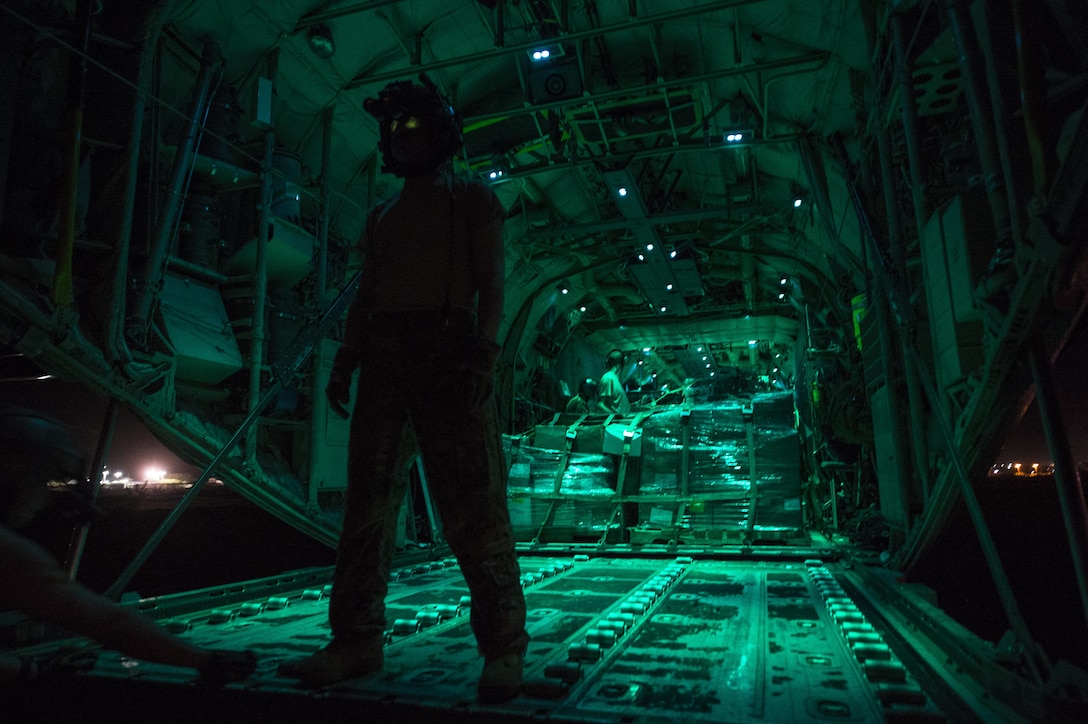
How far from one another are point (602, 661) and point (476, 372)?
123cm

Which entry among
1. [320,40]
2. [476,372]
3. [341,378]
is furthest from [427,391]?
[320,40]

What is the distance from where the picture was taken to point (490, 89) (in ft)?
24.4

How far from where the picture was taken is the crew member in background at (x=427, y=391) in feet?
6.77

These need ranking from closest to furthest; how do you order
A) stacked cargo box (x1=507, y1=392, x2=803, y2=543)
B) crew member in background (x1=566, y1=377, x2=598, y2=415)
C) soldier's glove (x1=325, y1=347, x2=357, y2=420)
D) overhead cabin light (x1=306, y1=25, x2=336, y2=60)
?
soldier's glove (x1=325, y1=347, x2=357, y2=420)
overhead cabin light (x1=306, y1=25, x2=336, y2=60)
stacked cargo box (x1=507, y1=392, x2=803, y2=543)
crew member in background (x1=566, y1=377, x2=598, y2=415)

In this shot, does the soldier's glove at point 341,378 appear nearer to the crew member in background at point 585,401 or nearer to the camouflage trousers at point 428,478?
the camouflage trousers at point 428,478

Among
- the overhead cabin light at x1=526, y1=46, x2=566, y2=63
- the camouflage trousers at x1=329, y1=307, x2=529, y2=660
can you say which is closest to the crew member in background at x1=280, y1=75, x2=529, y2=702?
the camouflage trousers at x1=329, y1=307, x2=529, y2=660

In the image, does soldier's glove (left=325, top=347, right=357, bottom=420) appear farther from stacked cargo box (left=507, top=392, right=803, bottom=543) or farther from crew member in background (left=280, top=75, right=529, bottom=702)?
stacked cargo box (left=507, top=392, right=803, bottom=543)

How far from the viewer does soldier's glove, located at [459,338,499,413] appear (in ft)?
6.86

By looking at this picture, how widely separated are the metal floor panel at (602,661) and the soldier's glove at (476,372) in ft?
3.02

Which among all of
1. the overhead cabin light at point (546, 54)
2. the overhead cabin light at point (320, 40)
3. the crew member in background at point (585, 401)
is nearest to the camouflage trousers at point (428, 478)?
the overhead cabin light at point (546, 54)

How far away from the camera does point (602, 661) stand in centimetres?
237

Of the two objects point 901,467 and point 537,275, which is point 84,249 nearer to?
→ point 901,467

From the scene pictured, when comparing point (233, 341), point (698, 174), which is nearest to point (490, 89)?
point (698, 174)

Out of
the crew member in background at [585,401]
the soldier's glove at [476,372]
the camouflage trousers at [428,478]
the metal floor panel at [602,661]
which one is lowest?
the metal floor panel at [602,661]
